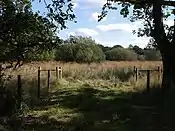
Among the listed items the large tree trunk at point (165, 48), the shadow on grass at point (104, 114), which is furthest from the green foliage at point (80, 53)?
the large tree trunk at point (165, 48)

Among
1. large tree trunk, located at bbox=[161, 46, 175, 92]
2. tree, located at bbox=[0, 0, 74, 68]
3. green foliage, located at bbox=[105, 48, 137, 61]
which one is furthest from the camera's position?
green foliage, located at bbox=[105, 48, 137, 61]

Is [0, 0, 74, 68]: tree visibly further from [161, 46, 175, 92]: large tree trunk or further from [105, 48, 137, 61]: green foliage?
[105, 48, 137, 61]: green foliage

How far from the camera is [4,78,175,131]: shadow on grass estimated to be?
1223 cm

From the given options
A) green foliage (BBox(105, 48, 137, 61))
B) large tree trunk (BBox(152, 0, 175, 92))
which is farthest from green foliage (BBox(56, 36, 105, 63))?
large tree trunk (BBox(152, 0, 175, 92))

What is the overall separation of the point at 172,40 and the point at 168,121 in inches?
201

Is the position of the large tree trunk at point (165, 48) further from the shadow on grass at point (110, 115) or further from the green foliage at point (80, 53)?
the green foliage at point (80, 53)

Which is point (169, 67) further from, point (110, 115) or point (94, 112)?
point (94, 112)

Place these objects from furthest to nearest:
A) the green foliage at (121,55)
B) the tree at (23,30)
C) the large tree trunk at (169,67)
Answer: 1. the green foliage at (121,55)
2. the large tree trunk at (169,67)
3. the tree at (23,30)

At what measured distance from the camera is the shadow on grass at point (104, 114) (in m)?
12.2

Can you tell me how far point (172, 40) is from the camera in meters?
16.6

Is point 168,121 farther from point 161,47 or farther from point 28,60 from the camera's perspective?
point 28,60

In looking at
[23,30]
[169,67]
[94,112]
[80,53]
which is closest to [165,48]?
[169,67]

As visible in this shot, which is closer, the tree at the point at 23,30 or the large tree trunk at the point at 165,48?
the tree at the point at 23,30

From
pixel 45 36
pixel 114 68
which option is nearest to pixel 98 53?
pixel 114 68
